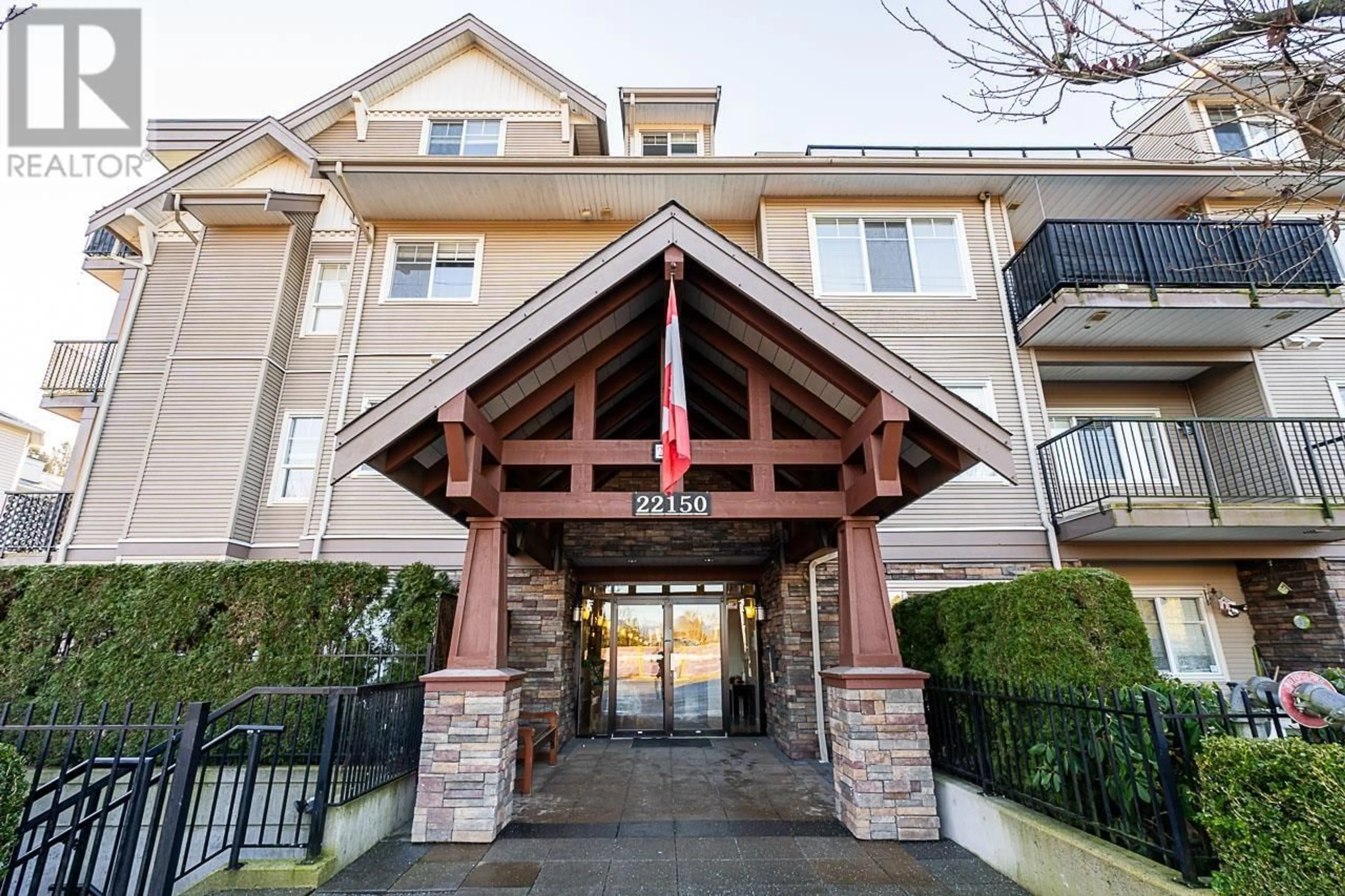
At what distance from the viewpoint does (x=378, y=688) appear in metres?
5.06

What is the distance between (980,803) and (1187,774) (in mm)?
1716

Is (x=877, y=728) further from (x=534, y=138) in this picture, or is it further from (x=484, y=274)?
(x=534, y=138)

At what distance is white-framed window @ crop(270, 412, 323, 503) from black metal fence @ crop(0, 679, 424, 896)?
4.01m

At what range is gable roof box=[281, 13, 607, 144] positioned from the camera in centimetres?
1139

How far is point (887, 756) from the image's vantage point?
16.2 ft

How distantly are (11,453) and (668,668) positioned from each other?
76.2 feet

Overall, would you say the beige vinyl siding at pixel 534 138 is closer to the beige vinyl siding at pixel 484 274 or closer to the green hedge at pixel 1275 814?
the beige vinyl siding at pixel 484 274

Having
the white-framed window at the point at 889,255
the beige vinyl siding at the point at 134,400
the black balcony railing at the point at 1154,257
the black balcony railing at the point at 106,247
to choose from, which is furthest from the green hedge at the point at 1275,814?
the black balcony railing at the point at 106,247

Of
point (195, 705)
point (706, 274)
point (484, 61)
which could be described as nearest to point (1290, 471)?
point (706, 274)

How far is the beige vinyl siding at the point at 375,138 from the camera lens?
11398 millimetres

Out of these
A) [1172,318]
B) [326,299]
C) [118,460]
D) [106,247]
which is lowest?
[118,460]

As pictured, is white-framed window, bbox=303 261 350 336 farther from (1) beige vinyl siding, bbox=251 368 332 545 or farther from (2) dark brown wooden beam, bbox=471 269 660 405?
(2) dark brown wooden beam, bbox=471 269 660 405

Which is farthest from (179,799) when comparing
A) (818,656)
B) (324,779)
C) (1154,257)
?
(1154,257)

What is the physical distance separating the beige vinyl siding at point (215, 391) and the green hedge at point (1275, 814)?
37.1 ft
